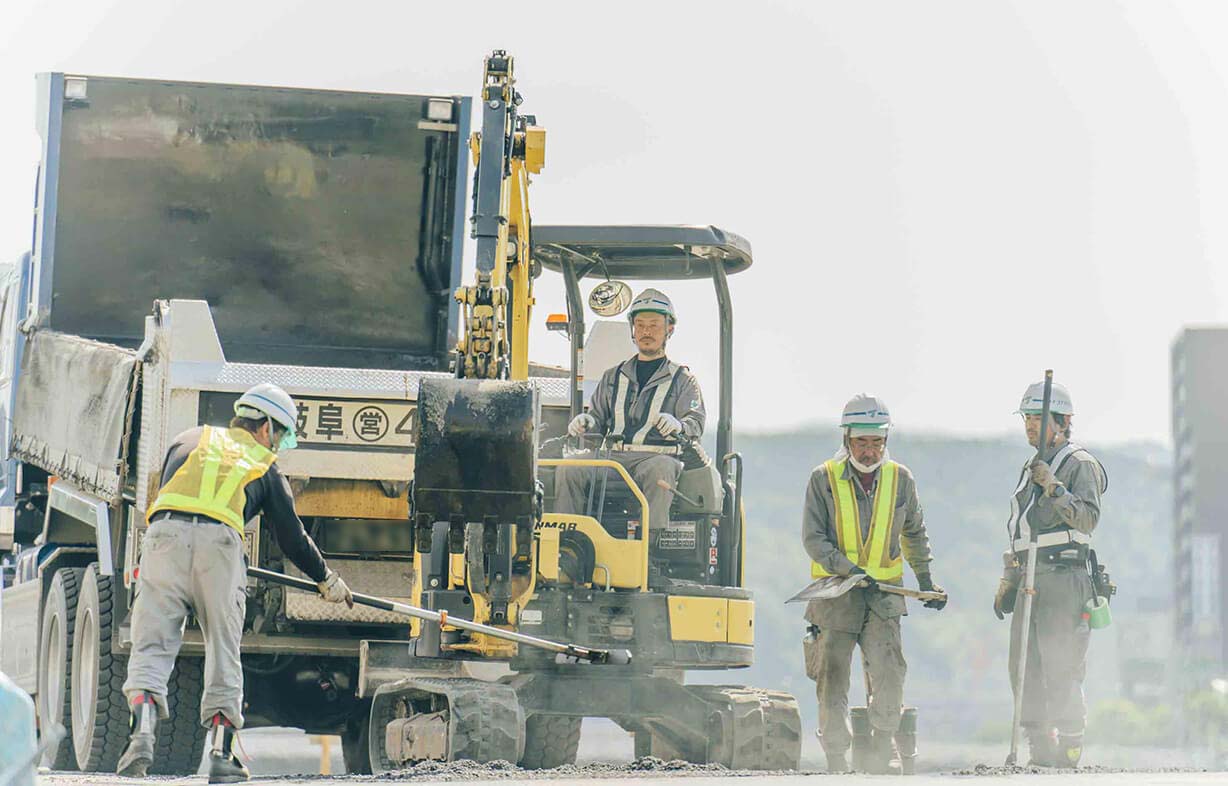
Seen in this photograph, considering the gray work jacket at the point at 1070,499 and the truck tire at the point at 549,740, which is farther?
the gray work jacket at the point at 1070,499

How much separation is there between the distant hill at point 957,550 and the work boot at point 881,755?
69965mm

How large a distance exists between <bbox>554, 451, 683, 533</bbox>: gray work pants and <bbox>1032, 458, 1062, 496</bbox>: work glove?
2.14 metres

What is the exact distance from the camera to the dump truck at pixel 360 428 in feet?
41.1

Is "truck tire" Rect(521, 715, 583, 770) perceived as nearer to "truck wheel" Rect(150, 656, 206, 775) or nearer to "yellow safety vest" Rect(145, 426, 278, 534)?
"truck wheel" Rect(150, 656, 206, 775)

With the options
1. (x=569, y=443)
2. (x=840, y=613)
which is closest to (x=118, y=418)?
(x=569, y=443)

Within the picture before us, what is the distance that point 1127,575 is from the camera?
146625 mm

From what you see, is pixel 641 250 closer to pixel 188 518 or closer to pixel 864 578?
pixel 864 578

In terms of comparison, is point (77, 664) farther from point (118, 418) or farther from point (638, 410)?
point (638, 410)

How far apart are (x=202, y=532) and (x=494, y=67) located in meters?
3.83

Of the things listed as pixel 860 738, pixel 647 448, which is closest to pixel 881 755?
pixel 860 738

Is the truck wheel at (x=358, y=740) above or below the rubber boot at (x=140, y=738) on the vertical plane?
below

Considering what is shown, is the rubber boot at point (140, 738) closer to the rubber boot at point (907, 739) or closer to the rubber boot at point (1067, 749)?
the rubber boot at point (907, 739)

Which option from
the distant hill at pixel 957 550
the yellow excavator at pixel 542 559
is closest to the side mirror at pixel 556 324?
the yellow excavator at pixel 542 559

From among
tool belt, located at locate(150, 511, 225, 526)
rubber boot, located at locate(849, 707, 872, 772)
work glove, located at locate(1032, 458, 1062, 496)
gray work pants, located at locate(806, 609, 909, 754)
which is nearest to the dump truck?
gray work pants, located at locate(806, 609, 909, 754)
